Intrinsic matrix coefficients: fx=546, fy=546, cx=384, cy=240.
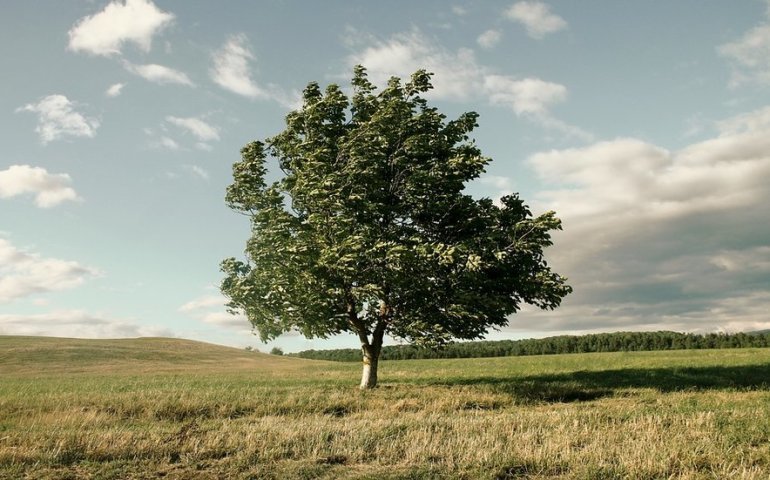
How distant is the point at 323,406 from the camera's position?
69.1ft

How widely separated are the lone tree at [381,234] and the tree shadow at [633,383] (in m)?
3.81

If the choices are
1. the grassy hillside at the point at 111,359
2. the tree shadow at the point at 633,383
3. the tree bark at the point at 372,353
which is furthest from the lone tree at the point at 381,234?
the grassy hillside at the point at 111,359

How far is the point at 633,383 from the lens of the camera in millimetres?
27797

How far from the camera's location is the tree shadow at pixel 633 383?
80.1 feet

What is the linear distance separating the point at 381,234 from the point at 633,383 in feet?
49.8

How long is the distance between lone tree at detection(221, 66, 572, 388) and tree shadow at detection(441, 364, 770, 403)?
150 inches

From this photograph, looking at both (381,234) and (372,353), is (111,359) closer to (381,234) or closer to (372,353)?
(372,353)

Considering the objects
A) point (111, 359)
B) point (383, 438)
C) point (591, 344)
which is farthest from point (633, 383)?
point (591, 344)

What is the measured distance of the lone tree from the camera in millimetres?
24047

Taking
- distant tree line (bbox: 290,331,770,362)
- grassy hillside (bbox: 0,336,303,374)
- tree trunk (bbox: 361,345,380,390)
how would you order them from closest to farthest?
tree trunk (bbox: 361,345,380,390), grassy hillside (bbox: 0,336,303,374), distant tree line (bbox: 290,331,770,362)

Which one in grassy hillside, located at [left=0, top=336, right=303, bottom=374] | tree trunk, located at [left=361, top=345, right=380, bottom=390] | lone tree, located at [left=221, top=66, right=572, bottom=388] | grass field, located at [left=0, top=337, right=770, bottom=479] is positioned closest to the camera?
grass field, located at [left=0, top=337, right=770, bottom=479]

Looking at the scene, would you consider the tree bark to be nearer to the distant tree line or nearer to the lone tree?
the lone tree

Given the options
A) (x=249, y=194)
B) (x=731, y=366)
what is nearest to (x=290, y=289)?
(x=249, y=194)

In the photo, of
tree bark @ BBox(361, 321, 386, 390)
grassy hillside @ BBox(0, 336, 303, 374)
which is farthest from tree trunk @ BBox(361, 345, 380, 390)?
grassy hillside @ BBox(0, 336, 303, 374)
